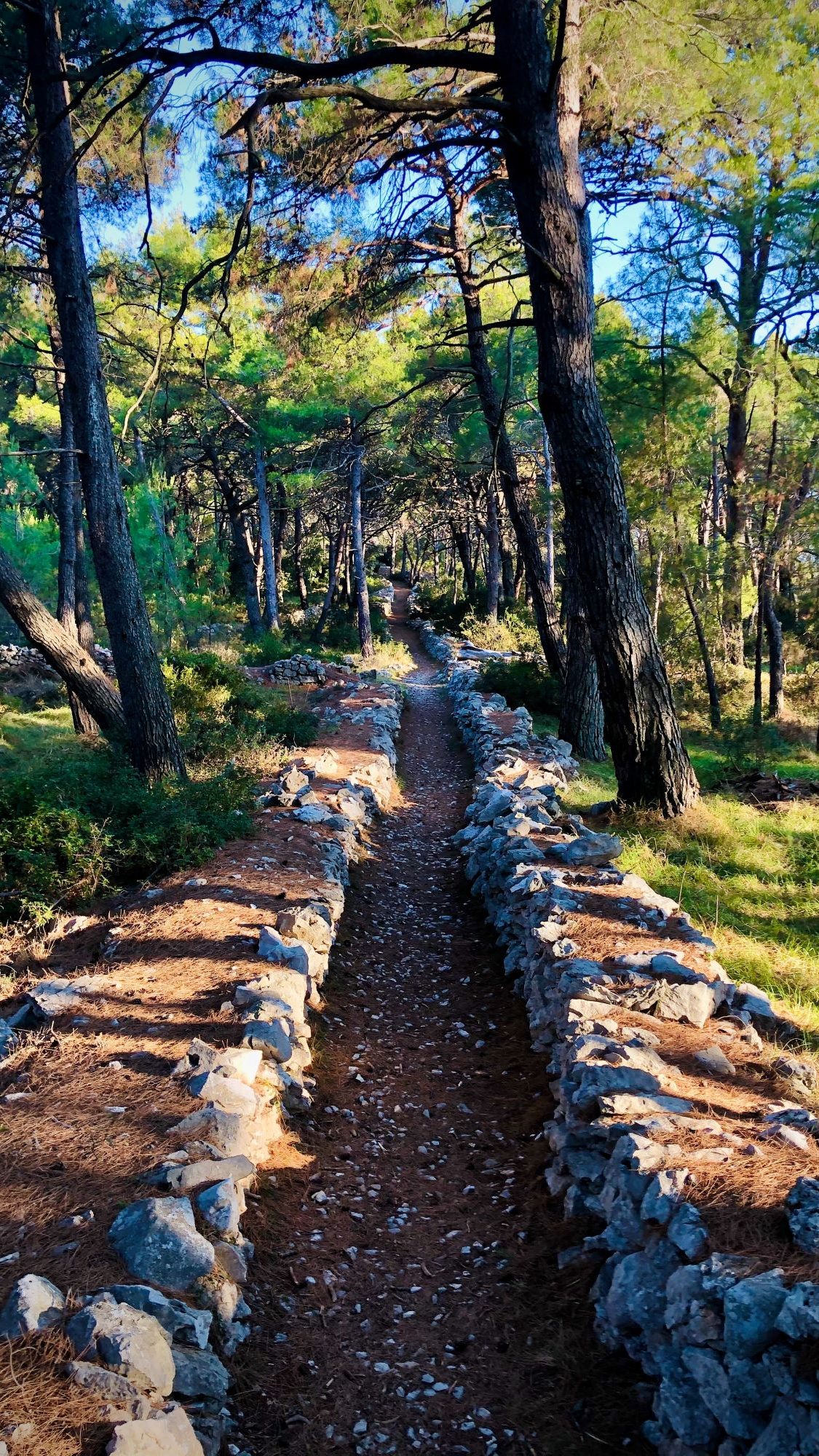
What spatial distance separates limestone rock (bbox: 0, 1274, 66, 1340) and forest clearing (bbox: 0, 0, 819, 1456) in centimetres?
1

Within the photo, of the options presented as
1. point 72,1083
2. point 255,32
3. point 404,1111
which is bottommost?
point 404,1111

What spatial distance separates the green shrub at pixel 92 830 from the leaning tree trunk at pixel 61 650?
1.25 metres

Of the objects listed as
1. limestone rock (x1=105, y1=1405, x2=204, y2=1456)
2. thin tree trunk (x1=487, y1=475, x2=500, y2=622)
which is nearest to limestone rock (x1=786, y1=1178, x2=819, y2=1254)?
limestone rock (x1=105, y1=1405, x2=204, y2=1456)

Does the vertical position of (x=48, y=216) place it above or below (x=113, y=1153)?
above

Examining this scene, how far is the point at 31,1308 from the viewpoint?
2363 millimetres

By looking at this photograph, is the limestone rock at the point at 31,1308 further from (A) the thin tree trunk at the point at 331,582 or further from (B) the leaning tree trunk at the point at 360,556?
(A) the thin tree trunk at the point at 331,582

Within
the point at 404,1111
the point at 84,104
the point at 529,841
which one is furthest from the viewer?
the point at 84,104

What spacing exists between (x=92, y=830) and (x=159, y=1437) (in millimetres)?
4938

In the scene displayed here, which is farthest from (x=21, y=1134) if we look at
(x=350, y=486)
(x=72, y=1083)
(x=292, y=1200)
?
(x=350, y=486)

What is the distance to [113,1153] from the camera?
3273 millimetres

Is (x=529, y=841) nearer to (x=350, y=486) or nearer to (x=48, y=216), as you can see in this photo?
(x=48, y=216)

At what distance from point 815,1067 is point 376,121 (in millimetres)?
7546

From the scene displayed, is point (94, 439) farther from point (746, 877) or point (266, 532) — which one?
point (266, 532)

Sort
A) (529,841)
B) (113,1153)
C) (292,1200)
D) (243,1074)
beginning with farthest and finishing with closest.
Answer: (529,841) < (243,1074) < (292,1200) < (113,1153)
